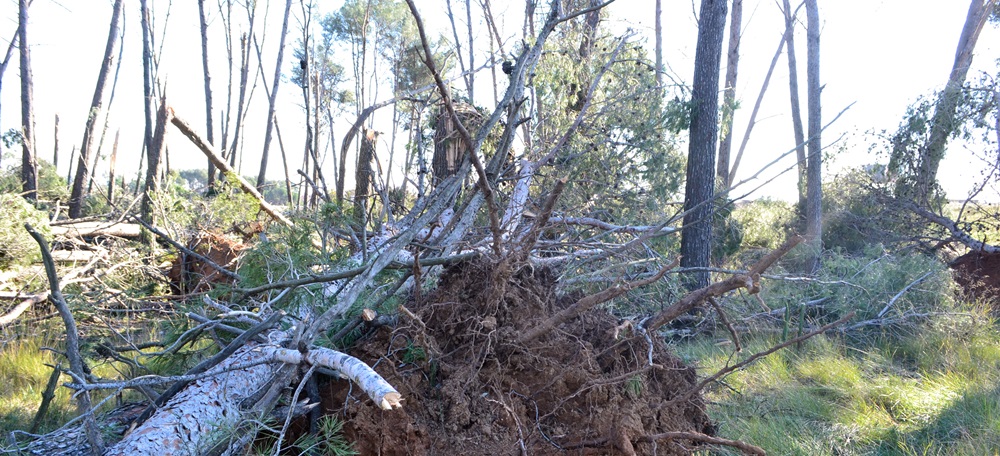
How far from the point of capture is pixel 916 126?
9.27 meters

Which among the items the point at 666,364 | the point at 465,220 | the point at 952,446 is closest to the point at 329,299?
the point at 465,220

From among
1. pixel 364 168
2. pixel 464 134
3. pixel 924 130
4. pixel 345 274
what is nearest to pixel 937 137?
pixel 924 130

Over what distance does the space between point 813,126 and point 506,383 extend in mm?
12400

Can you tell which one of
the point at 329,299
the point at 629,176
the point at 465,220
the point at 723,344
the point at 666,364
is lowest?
the point at 723,344

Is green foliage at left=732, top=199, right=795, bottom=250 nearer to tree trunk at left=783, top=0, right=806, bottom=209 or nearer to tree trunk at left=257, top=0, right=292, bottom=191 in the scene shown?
tree trunk at left=783, top=0, right=806, bottom=209

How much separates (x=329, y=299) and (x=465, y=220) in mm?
762

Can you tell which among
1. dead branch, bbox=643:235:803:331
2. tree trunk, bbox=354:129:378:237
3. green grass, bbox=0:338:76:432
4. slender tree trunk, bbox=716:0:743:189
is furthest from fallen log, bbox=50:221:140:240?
slender tree trunk, bbox=716:0:743:189

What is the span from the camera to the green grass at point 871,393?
10.3ft

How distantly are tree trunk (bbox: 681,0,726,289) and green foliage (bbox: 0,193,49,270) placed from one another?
700 centimetres

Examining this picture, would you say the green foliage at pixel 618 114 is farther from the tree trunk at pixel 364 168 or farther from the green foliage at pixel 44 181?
the green foliage at pixel 44 181

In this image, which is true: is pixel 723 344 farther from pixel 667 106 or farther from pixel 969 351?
pixel 667 106

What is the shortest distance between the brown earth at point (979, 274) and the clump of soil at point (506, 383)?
595cm

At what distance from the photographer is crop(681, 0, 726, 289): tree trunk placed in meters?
7.32

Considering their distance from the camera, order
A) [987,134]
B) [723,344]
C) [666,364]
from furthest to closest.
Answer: [987,134] < [723,344] < [666,364]
